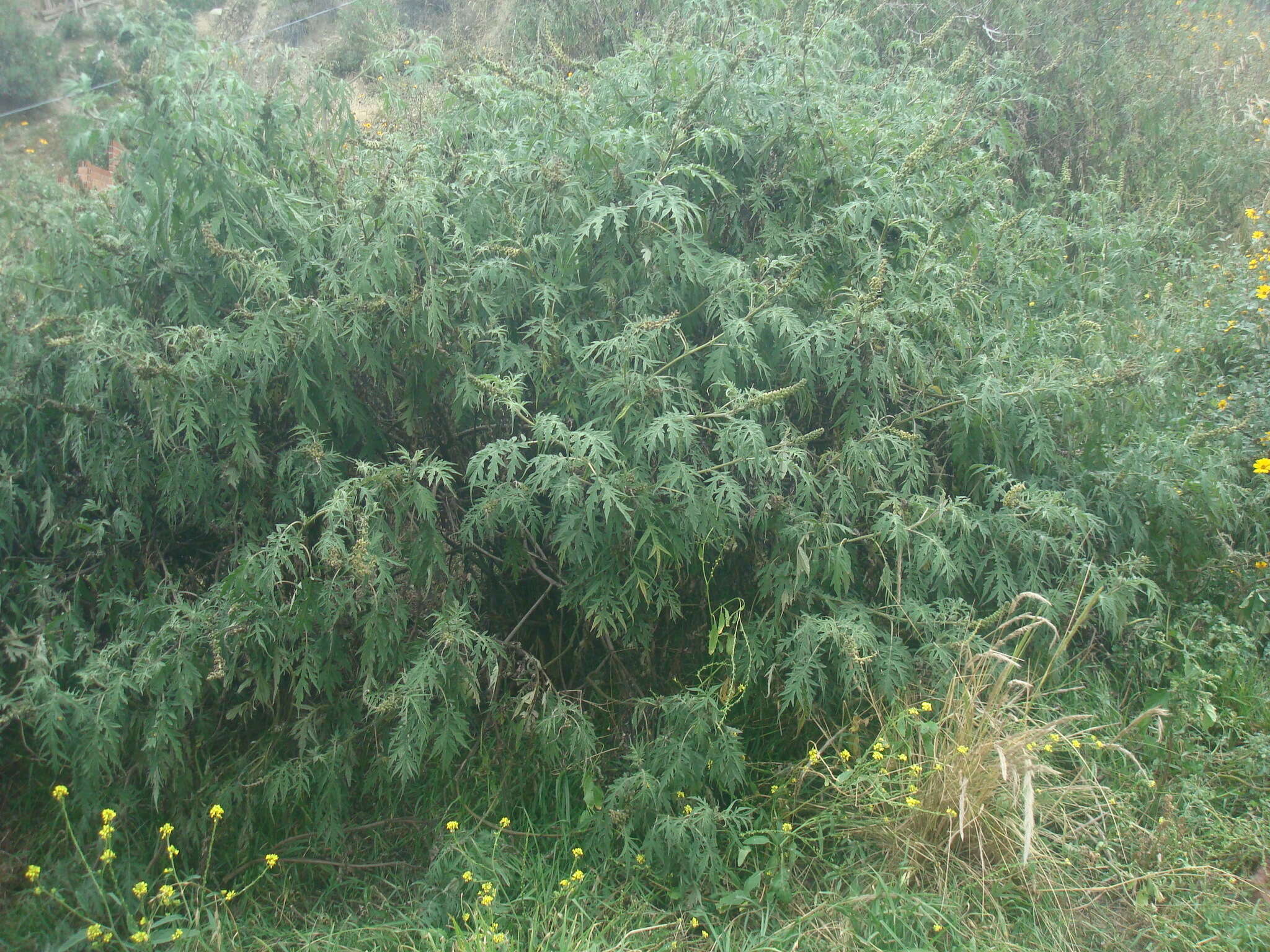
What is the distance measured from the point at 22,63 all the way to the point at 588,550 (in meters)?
11.3

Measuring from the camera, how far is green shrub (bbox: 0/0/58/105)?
1085cm

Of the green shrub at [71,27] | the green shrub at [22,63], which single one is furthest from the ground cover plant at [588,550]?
the green shrub at [71,27]

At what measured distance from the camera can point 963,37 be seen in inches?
297

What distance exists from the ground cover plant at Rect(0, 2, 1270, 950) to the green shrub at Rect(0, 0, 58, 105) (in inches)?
352

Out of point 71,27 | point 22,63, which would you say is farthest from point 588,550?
point 71,27

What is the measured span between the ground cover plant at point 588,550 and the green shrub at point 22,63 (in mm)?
8929

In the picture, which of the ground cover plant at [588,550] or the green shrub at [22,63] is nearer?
the ground cover plant at [588,550]

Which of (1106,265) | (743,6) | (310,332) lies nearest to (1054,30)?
(1106,265)

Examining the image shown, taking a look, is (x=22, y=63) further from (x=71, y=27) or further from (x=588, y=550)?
(x=588, y=550)

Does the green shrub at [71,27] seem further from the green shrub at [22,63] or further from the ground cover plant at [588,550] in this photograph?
the ground cover plant at [588,550]

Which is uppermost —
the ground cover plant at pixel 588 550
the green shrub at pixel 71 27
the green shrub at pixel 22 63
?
the green shrub at pixel 71 27

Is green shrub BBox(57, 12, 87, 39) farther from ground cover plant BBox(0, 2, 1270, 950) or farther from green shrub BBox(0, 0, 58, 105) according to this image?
ground cover plant BBox(0, 2, 1270, 950)

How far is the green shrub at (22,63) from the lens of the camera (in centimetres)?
1085

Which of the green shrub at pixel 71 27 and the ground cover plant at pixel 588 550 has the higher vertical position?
the green shrub at pixel 71 27
